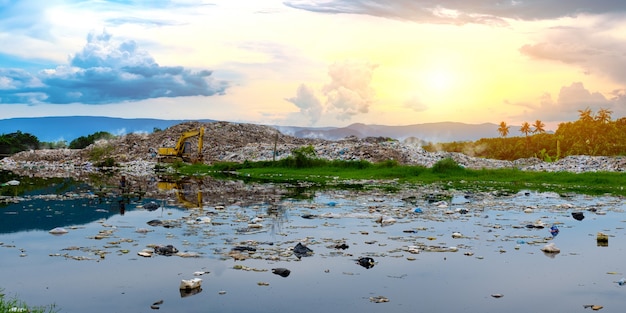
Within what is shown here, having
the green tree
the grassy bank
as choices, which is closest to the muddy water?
the grassy bank

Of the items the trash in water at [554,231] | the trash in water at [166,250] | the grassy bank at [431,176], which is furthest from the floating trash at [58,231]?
the grassy bank at [431,176]

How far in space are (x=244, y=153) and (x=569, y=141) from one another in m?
28.0

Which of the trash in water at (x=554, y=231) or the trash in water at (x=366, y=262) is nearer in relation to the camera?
the trash in water at (x=366, y=262)

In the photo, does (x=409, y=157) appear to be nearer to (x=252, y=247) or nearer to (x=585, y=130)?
(x=585, y=130)

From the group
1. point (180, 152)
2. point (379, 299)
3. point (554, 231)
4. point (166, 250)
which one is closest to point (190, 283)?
point (166, 250)

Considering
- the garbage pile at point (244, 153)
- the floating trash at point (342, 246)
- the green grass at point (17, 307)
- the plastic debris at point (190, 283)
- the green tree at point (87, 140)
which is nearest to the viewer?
the green grass at point (17, 307)

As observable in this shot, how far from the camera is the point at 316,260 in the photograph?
27.7ft

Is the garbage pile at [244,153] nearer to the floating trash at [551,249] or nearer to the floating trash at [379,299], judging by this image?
the floating trash at [551,249]

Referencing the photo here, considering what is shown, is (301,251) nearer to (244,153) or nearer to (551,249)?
(551,249)

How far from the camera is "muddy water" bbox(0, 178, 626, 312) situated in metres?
6.52

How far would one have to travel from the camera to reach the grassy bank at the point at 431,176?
2230cm

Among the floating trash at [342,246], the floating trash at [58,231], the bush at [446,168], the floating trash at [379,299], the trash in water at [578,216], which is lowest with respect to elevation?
the floating trash at [379,299]

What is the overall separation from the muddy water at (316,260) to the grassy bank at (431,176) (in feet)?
26.3

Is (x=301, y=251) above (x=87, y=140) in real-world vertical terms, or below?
below
